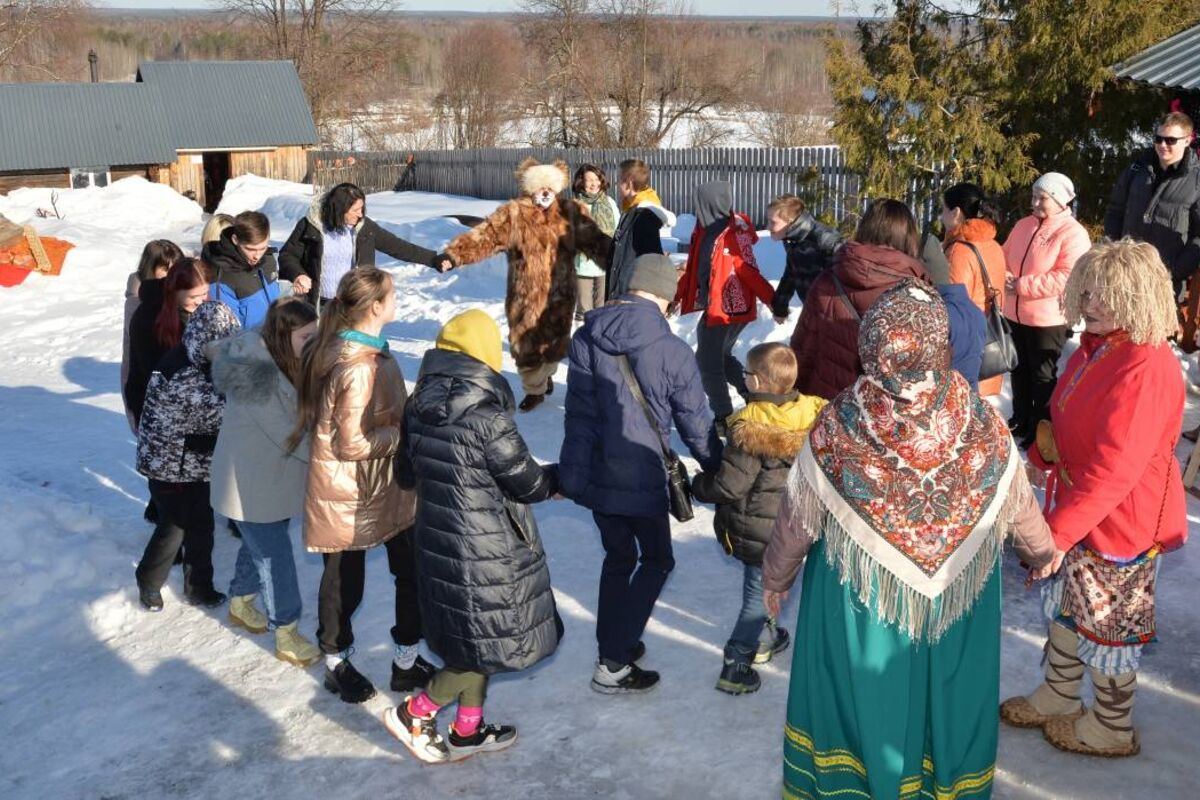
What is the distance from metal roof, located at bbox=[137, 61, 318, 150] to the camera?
38.8 meters

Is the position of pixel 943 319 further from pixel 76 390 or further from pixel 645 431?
pixel 76 390

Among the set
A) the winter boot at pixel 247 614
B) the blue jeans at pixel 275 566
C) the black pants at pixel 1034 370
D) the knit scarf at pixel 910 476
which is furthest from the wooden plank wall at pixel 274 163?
the knit scarf at pixel 910 476

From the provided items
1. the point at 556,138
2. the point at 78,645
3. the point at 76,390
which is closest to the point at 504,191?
the point at 556,138

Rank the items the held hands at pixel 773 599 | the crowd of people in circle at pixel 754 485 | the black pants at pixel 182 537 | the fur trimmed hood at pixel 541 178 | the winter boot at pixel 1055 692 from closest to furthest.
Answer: the crowd of people in circle at pixel 754 485 → the held hands at pixel 773 599 → the winter boot at pixel 1055 692 → the black pants at pixel 182 537 → the fur trimmed hood at pixel 541 178

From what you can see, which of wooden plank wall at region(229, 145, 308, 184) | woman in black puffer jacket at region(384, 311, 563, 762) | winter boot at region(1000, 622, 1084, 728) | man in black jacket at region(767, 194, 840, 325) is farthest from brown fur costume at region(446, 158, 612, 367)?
wooden plank wall at region(229, 145, 308, 184)

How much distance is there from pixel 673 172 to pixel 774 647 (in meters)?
19.7

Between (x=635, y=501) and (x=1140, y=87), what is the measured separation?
8.45 meters

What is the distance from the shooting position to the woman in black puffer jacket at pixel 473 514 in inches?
142

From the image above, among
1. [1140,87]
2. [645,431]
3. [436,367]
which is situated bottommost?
[645,431]

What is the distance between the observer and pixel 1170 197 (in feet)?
23.2

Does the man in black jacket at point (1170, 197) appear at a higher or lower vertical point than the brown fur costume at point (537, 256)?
higher

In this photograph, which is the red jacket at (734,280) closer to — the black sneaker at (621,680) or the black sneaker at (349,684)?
the black sneaker at (621,680)

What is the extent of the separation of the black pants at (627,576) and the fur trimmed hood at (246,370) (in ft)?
4.69

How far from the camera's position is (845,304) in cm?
477
